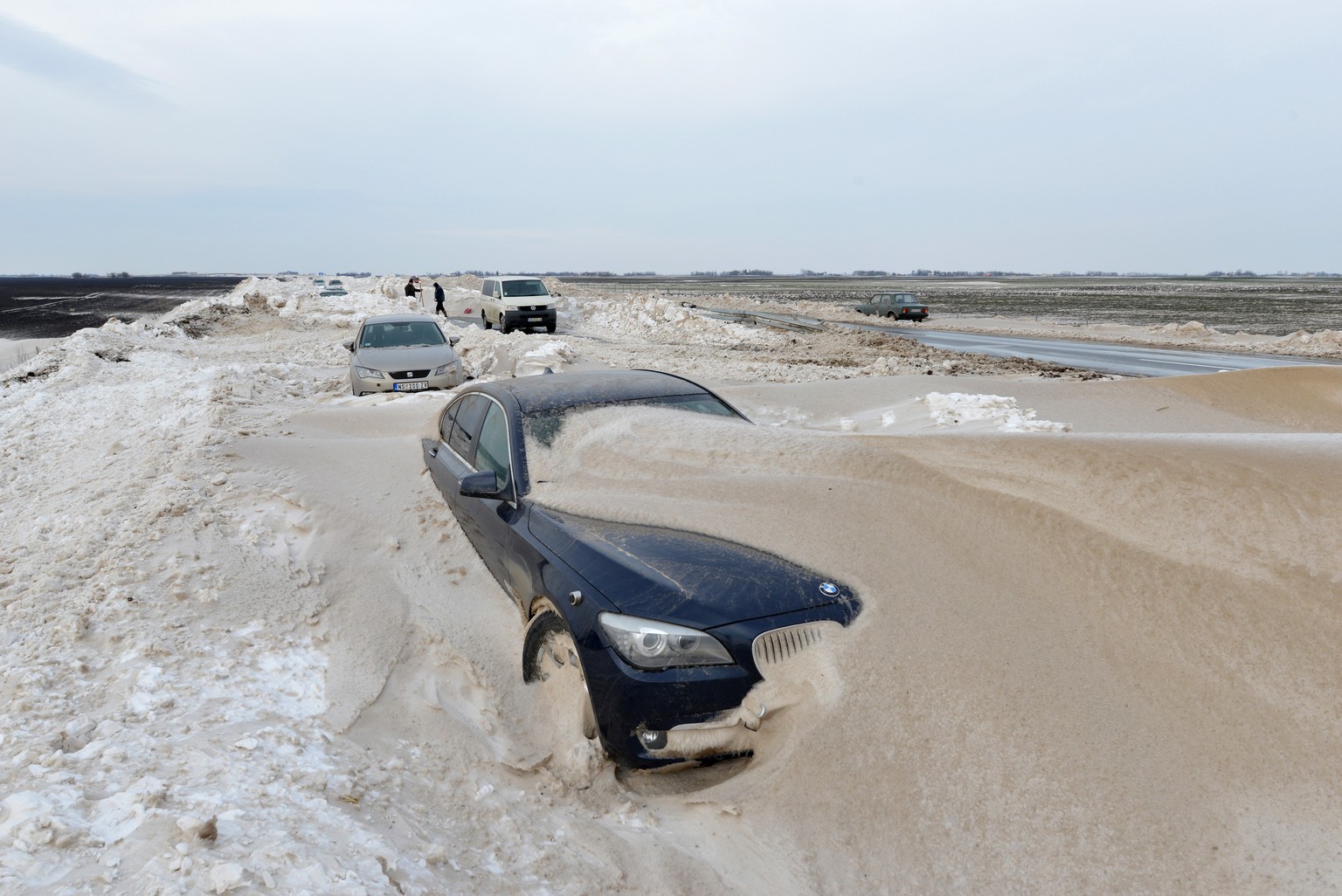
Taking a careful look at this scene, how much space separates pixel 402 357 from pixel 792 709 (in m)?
10.7

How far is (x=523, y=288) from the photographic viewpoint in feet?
83.1

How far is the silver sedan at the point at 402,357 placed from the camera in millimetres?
11477

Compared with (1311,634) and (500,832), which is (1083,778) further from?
(500,832)

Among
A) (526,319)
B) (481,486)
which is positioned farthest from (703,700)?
(526,319)

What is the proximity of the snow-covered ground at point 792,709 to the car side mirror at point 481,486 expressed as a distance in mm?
425

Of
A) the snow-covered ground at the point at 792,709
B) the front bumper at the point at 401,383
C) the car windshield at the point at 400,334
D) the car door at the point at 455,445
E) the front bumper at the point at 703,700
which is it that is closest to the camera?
the snow-covered ground at the point at 792,709

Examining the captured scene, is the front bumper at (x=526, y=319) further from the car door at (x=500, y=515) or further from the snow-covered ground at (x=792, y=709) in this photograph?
the car door at (x=500, y=515)

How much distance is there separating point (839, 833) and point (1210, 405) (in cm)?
1059

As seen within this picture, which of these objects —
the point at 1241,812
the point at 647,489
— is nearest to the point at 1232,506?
the point at 1241,812

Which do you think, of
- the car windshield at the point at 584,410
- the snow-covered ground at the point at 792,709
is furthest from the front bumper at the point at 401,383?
the car windshield at the point at 584,410

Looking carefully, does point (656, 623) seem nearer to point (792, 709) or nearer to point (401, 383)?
point (792, 709)

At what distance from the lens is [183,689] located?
323 centimetres

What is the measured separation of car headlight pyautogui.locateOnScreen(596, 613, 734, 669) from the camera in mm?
2787

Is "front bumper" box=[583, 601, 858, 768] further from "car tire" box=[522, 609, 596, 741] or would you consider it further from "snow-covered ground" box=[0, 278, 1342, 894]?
"car tire" box=[522, 609, 596, 741]
